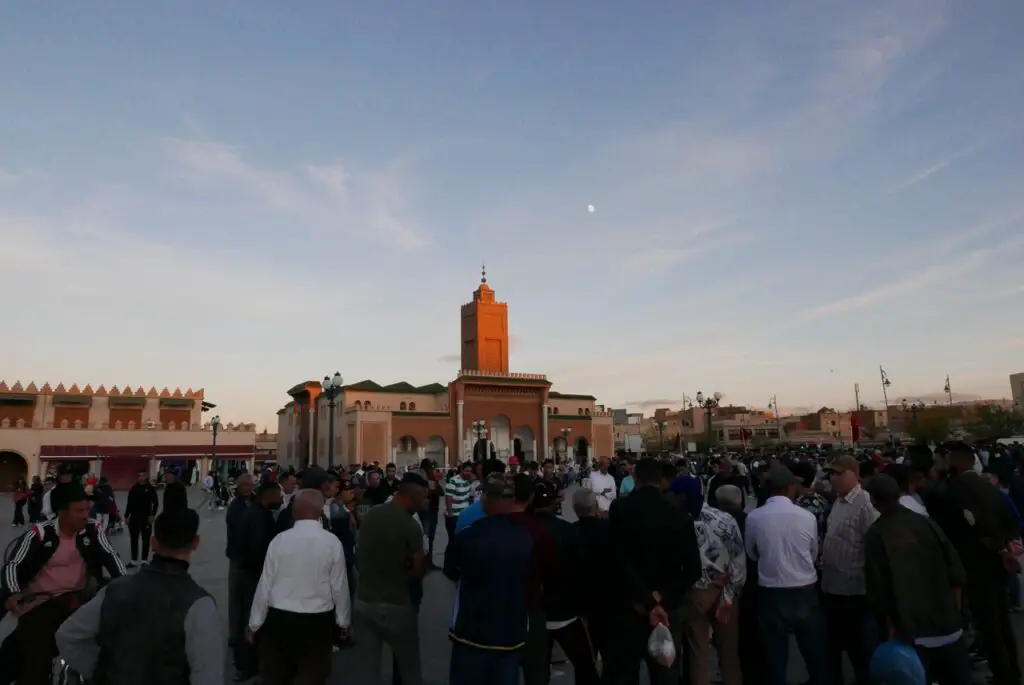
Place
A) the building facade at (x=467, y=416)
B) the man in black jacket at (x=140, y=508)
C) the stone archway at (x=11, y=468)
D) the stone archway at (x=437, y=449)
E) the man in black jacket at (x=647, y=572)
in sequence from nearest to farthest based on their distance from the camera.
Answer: the man in black jacket at (x=647, y=572) < the man in black jacket at (x=140, y=508) < the stone archway at (x=11, y=468) < the building facade at (x=467, y=416) < the stone archway at (x=437, y=449)

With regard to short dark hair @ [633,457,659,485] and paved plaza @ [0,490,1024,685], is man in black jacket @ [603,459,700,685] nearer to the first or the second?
short dark hair @ [633,457,659,485]

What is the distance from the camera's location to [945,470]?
741 centimetres

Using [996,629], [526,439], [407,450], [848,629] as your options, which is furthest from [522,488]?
[526,439]

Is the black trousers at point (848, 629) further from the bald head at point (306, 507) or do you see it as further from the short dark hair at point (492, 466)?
the short dark hair at point (492, 466)

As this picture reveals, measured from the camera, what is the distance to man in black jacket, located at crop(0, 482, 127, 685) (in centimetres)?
397

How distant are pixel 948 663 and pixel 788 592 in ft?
3.17

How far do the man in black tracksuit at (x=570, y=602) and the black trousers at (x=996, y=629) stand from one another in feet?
9.13

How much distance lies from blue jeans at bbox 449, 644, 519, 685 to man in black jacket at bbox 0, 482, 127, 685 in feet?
7.36

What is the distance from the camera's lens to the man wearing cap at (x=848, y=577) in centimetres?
468

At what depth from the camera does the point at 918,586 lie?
386 cm

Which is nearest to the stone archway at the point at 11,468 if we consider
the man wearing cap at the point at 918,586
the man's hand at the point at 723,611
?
the man's hand at the point at 723,611

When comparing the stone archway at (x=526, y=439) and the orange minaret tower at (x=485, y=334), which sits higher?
the orange minaret tower at (x=485, y=334)

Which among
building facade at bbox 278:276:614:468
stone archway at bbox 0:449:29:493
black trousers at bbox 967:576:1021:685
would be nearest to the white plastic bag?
black trousers at bbox 967:576:1021:685

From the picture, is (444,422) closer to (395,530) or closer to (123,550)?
(123,550)
